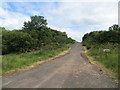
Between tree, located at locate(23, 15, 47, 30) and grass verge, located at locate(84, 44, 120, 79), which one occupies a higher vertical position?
tree, located at locate(23, 15, 47, 30)

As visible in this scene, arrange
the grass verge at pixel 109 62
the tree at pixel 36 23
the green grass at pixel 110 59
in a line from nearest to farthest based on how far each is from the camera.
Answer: the grass verge at pixel 109 62
the green grass at pixel 110 59
the tree at pixel 36 23

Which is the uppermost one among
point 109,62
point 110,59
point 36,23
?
point 36,23

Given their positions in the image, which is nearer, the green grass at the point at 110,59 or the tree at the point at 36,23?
the green grass at the point at 110,59

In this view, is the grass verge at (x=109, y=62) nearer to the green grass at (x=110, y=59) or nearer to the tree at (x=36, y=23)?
the green grass at (x=110, y=59)

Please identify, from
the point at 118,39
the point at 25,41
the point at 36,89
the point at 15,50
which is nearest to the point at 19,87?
the point at 36,89

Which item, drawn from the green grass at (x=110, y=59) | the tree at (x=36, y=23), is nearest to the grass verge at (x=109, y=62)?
the green grass at (x=110, y=59)

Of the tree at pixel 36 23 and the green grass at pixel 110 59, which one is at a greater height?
the tree at pixel 36 23

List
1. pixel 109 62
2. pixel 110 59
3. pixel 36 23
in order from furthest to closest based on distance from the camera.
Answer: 1. pixel 36 23
2. pixel 110 59
3. pixel 109 62

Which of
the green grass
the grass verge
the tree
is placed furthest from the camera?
the tree

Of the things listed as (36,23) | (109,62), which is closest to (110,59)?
(109,62)

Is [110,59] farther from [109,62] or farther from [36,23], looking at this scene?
[36,23]

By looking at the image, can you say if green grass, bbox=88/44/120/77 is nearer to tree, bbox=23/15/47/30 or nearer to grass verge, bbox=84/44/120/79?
grass verge, bbox=84/44/120/79

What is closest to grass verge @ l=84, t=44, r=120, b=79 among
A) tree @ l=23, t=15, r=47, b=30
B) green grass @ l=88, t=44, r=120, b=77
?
green grass @ l=88, t=44, r=120, b=77

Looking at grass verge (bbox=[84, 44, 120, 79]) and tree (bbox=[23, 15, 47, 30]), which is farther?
tree (bbox=[23, 15, 47, 30])
